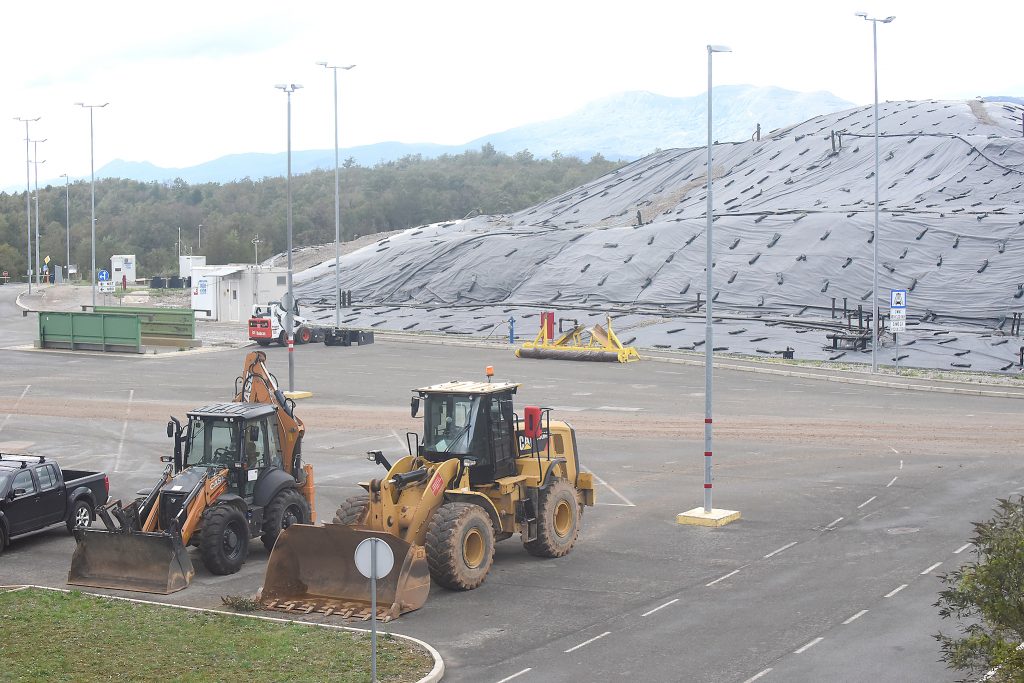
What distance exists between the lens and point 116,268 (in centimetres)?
9450

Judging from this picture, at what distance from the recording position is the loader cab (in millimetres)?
17578

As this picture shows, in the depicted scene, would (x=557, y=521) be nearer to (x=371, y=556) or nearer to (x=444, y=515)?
(x=444, y=515)

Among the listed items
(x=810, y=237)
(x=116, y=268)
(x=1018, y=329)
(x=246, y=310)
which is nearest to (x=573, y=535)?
(x=1018, y=329)

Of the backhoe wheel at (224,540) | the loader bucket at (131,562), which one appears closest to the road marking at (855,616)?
the backhoe wheel at (224,540)

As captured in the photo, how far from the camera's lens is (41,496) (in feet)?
65.0

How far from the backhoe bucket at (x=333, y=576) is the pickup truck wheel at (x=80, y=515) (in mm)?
6012

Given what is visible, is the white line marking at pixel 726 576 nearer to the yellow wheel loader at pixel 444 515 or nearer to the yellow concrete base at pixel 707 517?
the yellow wheel loader at pixel 444 515

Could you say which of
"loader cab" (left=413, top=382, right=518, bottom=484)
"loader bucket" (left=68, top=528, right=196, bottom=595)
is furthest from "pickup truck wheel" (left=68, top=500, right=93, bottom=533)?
"loader cab" (left=413, top=382, right=518, bottom=484)

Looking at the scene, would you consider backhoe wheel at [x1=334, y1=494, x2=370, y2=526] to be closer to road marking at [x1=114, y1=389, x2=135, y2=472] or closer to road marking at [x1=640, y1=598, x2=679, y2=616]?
road marking at [x1=640, y1=598, x2=679, y2=616]

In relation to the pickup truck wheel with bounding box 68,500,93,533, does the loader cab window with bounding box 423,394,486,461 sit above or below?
above

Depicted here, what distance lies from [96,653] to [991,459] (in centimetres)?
2104

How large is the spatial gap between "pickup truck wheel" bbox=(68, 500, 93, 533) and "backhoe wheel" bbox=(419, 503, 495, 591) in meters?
7.43

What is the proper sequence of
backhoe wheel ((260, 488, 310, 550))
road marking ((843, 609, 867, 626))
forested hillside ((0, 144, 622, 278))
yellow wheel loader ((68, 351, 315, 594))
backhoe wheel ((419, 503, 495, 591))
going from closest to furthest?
road marking ((843, 609, 867, 626))
backhoe wheel ((419, 503, 495, 591))
yellow wheel loader ((68, 351, 315, 594))
backhoe wheel ((260, 488, 310, 550))
forested hillside ((0, 144, 622, 278))

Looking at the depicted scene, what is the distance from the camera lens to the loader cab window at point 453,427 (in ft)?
57.7
